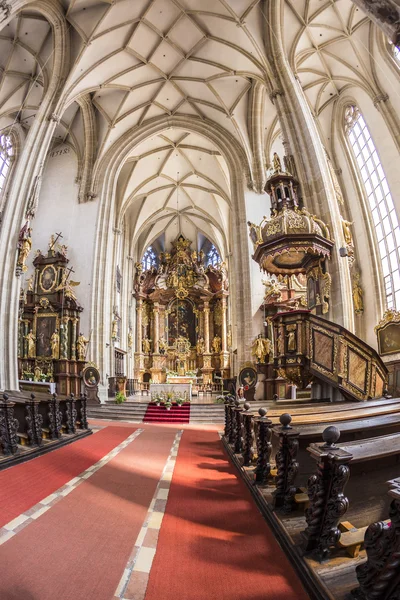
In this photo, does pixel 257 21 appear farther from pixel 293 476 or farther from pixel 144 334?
pixel 144 334

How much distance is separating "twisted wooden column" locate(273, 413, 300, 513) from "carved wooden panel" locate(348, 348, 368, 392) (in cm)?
449

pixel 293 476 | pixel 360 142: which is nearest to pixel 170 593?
pixel 293 476

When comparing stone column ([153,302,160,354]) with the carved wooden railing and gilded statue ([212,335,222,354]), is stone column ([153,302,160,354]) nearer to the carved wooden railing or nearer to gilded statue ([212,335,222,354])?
gilded statue ([212,335,222,354])

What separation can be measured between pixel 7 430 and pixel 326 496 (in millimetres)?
4835

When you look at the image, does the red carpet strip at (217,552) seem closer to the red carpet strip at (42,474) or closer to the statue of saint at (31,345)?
the red carpet strip at (42,474)

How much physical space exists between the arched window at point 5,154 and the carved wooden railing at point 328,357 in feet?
46.5

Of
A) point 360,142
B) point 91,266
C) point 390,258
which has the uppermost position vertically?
point 360,142

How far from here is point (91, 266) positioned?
17719 mm

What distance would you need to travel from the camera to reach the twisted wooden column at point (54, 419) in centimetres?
655

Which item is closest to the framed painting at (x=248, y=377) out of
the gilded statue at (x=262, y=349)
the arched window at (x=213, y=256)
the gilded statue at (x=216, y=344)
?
the gilded statue at (x=262, y=349)

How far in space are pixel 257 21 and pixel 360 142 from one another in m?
6.27

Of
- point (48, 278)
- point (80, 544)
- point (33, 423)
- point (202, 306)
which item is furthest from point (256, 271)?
point (80, 544)

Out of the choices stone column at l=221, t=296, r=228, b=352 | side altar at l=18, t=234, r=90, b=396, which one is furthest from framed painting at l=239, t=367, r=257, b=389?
stone column at l=221, t=296, r=228, b=352

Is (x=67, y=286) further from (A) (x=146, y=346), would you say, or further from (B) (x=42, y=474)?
(B) (x=42, y=474)
